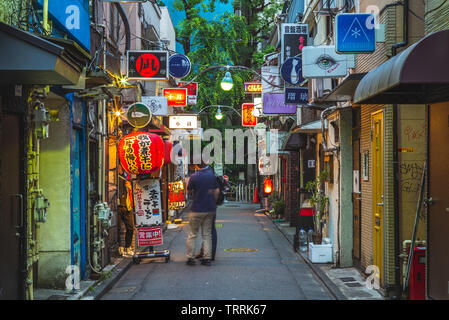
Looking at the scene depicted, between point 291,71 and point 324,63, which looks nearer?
point 324,63

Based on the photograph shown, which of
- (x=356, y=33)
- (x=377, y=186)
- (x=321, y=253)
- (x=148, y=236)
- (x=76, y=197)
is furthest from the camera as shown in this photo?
(x=148, y=236)

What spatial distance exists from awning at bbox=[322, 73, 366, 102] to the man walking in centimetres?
342

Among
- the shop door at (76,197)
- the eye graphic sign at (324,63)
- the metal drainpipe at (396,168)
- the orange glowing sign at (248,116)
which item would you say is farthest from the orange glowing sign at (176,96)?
the metal drainpipe at (396,168)

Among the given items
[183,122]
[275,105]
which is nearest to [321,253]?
[275,105]

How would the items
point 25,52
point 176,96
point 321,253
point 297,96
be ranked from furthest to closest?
point 176,96 → point 297,96 → point 321,253 → point 25,52

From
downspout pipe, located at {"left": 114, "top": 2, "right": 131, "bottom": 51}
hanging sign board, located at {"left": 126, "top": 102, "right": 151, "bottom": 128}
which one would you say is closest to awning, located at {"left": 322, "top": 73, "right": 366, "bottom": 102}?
hanging sign board, located at {"left": 126, "top": 102, "right": 151, "bottom": 128}

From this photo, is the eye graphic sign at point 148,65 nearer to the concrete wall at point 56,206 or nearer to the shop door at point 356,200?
the concrete wall at point 56,206

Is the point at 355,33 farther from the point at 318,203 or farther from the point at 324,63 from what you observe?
the point at 318,203

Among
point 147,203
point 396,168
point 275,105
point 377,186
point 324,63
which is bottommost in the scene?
point 147,203

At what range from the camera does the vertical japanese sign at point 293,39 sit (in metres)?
18.3

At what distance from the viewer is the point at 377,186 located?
10250mm

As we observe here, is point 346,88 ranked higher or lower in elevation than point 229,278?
higher

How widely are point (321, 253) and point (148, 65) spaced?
6773mm

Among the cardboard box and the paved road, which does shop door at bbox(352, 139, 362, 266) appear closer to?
the cardboard box
